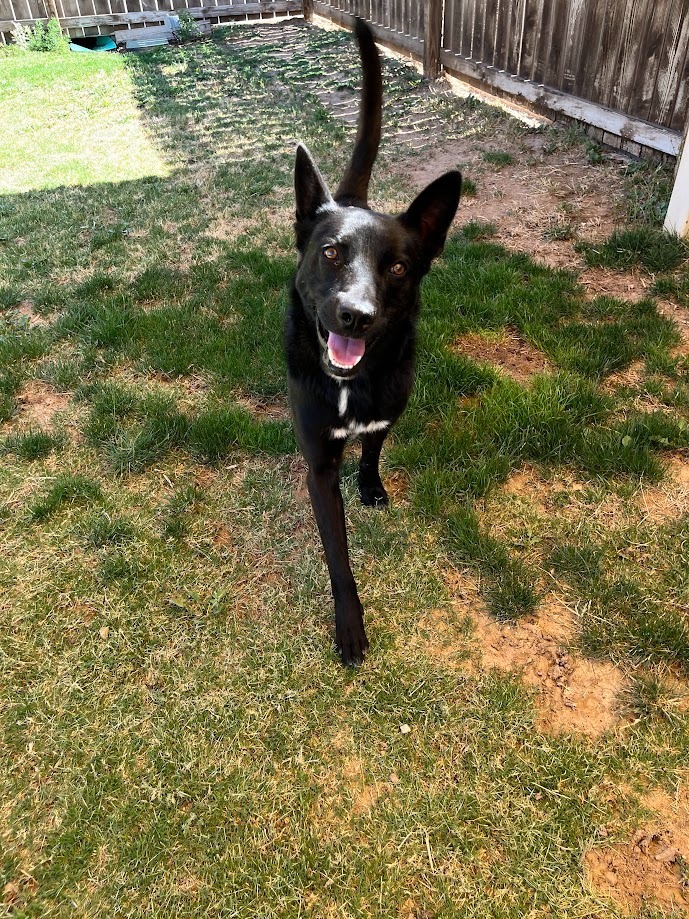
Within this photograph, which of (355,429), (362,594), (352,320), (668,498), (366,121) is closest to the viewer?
(352,320)

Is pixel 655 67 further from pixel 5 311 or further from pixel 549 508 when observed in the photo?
pixel 5 311

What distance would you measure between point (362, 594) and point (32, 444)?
1786 millimetres

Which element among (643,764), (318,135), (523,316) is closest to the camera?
(643,764)

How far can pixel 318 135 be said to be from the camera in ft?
20.6

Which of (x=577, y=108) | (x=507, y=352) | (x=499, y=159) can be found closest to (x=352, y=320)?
(x=507, y=352)

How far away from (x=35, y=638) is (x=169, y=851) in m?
0.93

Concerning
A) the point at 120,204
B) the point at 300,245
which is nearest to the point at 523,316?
the point at 300,245

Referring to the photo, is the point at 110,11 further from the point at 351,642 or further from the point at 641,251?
the point at 351,642

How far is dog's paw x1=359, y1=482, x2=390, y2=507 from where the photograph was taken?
2.58 metres

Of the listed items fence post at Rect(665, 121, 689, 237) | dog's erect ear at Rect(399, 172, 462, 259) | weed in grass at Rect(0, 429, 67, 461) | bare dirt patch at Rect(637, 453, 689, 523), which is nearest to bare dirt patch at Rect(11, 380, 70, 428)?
weed in grass at Rect(0, 429, 67, 461)

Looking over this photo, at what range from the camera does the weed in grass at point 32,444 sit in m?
2.83

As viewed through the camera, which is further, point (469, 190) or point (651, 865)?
point (469, 190)

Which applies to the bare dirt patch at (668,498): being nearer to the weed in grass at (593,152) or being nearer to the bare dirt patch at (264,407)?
the bare dirt patch at (264,407)

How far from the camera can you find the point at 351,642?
2014mm
